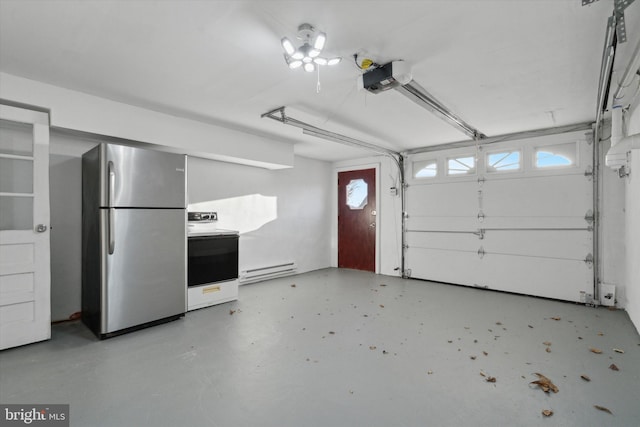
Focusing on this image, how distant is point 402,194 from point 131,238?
4.43 meters

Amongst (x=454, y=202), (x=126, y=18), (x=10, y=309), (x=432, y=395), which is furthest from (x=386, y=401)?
(x=454, y=202)

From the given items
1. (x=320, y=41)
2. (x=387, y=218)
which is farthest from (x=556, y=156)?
(x=320, y=41)

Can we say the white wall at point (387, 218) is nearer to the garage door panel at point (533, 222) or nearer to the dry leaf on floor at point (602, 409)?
the garage door panel at point (533, 222)

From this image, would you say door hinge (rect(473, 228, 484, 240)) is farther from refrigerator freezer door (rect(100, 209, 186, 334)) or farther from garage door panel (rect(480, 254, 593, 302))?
refrigerator freezer door (rect(100, 209, 186, 334))

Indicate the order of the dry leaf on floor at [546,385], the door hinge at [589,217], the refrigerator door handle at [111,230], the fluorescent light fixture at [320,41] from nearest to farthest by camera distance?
1. the fluorescent light fixture at [320,41]
2. the dry leaf on floor at [546,385]
3. the refrigerator door handle at [111,230]
4. the door hinge at [589,217]

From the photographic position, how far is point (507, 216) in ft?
15.1

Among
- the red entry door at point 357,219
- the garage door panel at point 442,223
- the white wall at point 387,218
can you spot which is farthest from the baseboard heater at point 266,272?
the garage door panel at point 442,223

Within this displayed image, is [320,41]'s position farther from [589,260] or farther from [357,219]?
[357,219]

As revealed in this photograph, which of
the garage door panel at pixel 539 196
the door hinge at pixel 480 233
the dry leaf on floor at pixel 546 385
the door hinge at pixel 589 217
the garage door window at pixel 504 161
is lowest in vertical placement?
the dry leaf on floor at pixel 546 385

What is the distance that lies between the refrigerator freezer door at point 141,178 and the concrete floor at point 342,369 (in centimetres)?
135

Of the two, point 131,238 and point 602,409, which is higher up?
point 131,238

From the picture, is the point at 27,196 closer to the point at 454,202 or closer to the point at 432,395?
the point at 432,395

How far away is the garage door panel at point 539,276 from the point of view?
4.04 m

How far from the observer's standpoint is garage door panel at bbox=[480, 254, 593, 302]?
404 centimetres
